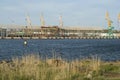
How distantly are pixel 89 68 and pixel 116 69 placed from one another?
170 centimetres

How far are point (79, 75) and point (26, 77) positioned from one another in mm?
2978

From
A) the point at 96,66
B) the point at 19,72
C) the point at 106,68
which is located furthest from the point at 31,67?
the point at 106,68

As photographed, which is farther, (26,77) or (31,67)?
(31,67)

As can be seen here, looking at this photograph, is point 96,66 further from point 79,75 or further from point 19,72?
point 19,72

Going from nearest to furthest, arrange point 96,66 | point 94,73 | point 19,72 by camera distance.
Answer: point 19,72 → point 94,73 → point 96,66

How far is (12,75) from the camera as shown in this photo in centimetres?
1922

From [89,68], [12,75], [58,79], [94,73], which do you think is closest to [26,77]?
[12,75]

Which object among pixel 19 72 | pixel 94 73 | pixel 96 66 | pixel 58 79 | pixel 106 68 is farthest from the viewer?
pixel 106 68

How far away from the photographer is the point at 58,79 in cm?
1820

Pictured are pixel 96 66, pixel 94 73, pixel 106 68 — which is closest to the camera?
pixel 94 73

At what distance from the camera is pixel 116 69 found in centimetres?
2484

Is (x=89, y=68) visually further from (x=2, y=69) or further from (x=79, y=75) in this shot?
(x=2, y=69)

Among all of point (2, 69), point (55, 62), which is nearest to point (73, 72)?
point (2, 69)

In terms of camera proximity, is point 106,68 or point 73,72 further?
point 106,68
